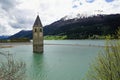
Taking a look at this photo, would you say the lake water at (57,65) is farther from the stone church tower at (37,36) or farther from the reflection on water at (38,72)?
the stone church tower at (37,36)

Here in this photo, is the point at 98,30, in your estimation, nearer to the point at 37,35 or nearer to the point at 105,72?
the point at 37,35

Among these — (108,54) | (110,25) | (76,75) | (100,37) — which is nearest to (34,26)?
(76,75)

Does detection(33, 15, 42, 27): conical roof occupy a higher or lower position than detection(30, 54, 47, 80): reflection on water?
higher

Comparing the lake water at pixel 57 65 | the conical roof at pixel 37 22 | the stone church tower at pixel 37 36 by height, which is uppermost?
the conical roof at pixel 37 22

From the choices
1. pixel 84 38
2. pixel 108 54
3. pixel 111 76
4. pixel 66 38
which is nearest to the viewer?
pixel 111 76

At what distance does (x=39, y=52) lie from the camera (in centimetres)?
5812

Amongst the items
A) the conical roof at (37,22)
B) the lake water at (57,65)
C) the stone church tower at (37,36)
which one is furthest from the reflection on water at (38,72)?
the conical roof at (37,22)

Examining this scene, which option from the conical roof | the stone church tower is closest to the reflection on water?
the stone church tower

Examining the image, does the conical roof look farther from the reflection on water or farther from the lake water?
the reflection on water

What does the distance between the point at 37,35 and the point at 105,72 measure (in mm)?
51998

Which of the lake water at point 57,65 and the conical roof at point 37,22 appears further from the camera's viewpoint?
the conical roof at point 37,22

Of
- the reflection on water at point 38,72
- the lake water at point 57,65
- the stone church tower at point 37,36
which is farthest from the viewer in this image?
the stone church tower at point 37,36

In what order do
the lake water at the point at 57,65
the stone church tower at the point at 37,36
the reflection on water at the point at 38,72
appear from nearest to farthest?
the reflection on water at the point at 38,72
the lake water at the point at 57,65
the stone church tower at the point at 37,36

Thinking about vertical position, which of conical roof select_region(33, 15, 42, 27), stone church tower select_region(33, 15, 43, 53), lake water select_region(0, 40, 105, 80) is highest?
conical roof select_region(33, 15, 42, 27)
